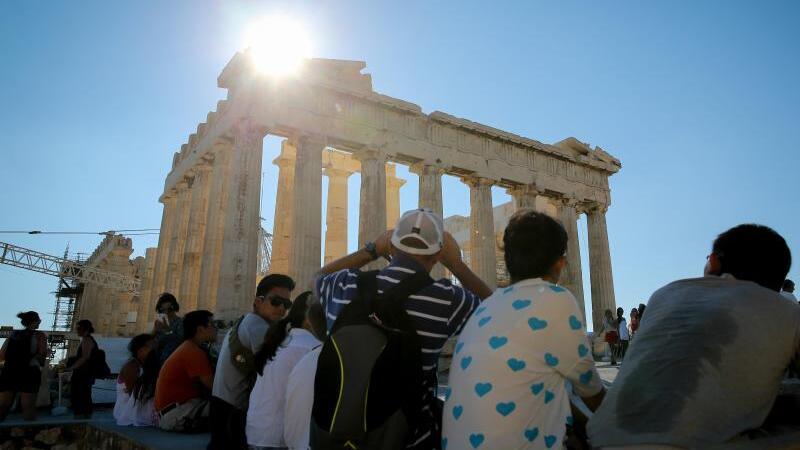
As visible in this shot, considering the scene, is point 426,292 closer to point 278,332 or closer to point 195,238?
point 278,332

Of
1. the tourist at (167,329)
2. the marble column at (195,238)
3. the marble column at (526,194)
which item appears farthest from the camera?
the marble column at (526,194)

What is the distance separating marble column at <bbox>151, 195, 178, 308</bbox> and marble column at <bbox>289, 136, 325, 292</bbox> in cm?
823

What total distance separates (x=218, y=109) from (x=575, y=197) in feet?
55.3

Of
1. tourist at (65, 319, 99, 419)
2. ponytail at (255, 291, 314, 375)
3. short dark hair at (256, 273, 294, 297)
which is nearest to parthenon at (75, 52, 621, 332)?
tourist at (65, 319, 99, 419)

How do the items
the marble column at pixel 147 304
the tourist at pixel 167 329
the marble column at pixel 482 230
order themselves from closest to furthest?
1. the tourist at pixel 167 329
2. the marble column at pixel 482 230
3. the marble column at pixel 147 304

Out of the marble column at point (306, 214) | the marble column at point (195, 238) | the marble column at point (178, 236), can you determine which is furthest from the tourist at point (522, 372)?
the marble column at point (178, 236)

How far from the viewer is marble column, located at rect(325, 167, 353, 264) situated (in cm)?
2291

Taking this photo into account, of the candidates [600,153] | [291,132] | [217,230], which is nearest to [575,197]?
[600,153]

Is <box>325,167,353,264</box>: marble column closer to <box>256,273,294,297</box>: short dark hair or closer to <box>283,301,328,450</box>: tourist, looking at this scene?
<box>256,273,294,297</box>: short dark hair

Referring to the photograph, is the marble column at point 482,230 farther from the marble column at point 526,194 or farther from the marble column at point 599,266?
the marble column at point 599,266

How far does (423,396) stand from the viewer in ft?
9.62

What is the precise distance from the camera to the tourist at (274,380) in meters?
4.68

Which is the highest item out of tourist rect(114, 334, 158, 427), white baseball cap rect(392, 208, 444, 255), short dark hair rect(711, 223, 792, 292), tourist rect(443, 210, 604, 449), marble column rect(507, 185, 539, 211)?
marble column rect(507, 185, 539, 211)

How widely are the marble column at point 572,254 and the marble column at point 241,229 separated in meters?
14.2
